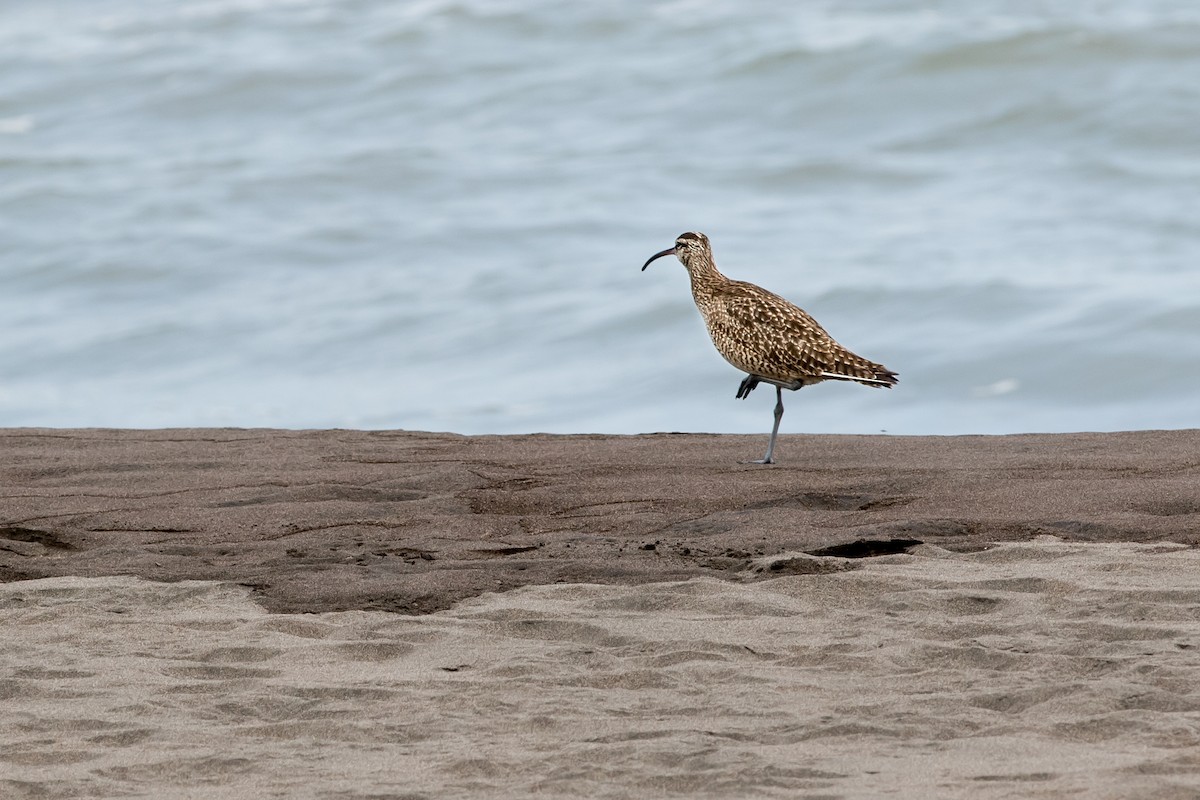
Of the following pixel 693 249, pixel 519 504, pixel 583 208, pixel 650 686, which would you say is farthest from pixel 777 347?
pixel 583 208

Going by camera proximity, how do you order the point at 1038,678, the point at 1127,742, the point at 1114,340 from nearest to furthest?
the point at 1127,742 → the point at 1038,678 → the point at 1114,340

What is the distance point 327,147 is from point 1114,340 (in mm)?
13874

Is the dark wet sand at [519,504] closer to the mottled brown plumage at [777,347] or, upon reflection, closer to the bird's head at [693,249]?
the mottled brown plumage at [777,347]

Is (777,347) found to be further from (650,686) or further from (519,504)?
(650,686)

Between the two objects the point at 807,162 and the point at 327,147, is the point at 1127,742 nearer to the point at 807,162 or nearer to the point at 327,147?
the point at 807,162

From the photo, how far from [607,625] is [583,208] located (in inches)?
682

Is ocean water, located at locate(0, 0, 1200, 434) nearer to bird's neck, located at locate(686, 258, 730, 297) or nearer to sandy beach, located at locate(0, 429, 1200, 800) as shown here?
bird's neck, located at locate(686, 258, 730, 297)

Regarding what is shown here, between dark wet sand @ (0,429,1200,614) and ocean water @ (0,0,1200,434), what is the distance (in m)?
6.27

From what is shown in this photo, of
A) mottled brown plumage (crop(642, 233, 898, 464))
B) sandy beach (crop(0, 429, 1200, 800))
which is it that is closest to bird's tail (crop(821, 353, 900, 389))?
mottled brown plumage (crop(642, 233, 898, 464))

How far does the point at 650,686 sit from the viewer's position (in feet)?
14.2

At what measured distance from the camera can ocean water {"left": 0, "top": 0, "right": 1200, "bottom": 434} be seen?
51.6 feet

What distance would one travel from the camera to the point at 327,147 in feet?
83.6

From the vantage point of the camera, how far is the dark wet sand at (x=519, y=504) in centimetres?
564

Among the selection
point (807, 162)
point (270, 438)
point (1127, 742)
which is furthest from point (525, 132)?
point (1127, 742)
